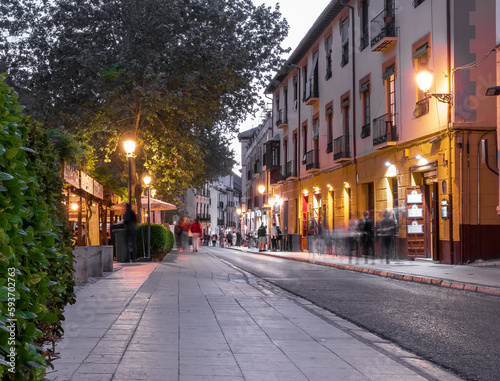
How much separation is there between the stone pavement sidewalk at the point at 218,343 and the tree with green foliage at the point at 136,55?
12.2 m

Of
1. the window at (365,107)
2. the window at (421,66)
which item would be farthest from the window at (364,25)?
the window at (421,66)

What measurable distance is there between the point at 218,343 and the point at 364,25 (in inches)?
939

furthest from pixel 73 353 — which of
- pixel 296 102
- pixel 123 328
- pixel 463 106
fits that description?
pixel 296 102

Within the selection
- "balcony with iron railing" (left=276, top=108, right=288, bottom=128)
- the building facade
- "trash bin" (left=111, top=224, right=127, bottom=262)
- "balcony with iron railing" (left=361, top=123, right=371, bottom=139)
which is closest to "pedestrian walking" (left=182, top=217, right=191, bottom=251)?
the building facade

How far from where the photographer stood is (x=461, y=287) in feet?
45.0

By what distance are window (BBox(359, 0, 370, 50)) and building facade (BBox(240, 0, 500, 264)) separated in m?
0.04

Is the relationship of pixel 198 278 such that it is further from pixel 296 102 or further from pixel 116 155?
pixel 296 102

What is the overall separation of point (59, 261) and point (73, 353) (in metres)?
1.03

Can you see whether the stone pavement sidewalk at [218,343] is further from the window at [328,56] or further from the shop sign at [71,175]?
the window at [328,56]

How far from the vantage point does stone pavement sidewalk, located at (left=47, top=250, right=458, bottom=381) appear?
17.2ft

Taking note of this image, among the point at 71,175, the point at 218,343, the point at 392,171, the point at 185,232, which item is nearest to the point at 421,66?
the point at 392,171

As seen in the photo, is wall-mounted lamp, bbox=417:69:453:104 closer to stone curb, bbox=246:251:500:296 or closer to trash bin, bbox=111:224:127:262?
stone curb, bbox=246:251:500:296

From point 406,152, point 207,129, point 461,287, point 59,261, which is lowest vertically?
point 461,287

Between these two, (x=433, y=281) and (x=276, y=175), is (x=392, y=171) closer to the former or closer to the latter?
(x=433, y=281)
